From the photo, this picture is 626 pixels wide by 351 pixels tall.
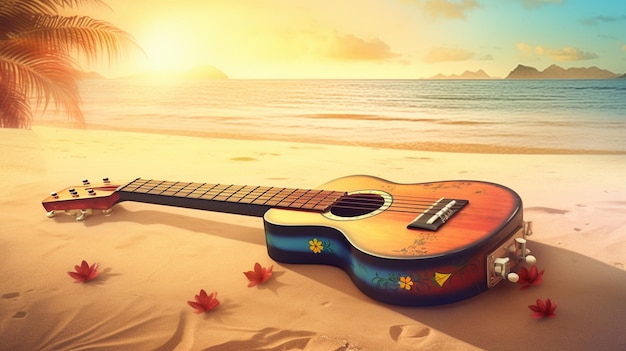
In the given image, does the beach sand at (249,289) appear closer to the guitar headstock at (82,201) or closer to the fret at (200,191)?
the guitar headstock at (82,201)

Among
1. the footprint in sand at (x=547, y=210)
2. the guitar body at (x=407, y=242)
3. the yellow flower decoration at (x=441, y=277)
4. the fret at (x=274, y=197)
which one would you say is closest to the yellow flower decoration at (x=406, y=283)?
the guitar body at (x=407, y=242)

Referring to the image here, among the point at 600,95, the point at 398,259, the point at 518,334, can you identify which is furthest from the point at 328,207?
the point at 600,95

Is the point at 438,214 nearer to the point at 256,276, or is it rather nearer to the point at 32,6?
the point at 256,276

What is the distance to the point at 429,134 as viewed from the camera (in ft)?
28.6

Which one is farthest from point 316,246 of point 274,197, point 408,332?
point 408,332

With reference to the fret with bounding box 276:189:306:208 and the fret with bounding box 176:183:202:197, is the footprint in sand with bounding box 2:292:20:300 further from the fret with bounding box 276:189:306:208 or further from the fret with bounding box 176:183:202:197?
Answer: the fret with bounding box 276:189:306:208

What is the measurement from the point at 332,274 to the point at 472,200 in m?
0.83

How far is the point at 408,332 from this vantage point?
168cm

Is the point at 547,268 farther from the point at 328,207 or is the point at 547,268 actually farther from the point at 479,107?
the point at 479,107

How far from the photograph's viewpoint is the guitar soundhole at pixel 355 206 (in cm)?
231

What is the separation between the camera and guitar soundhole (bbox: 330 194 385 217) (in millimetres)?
2314

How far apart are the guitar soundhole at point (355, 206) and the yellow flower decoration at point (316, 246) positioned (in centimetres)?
21

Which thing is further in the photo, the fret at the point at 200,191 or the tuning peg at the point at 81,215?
the tuning peg at the point at 81,215

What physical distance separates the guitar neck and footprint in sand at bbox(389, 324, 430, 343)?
0.75m
